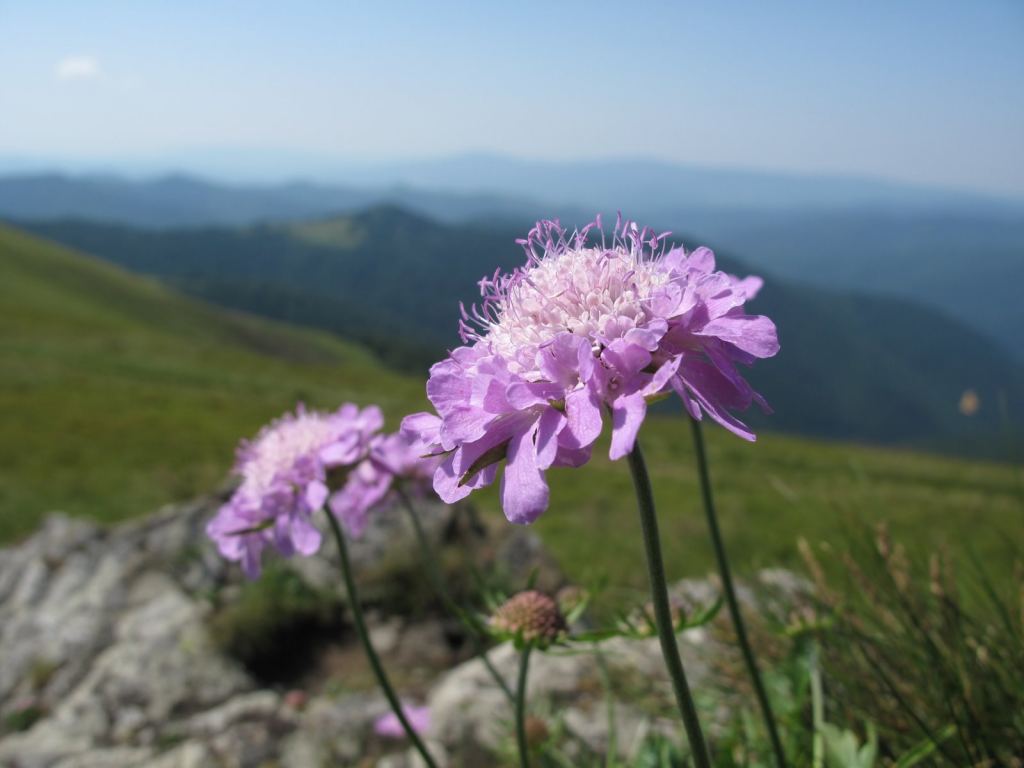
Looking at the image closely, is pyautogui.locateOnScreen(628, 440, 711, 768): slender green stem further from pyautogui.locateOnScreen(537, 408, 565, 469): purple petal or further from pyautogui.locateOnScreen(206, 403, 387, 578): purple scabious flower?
pyautogui.locateOnScreen(206, 403, 387, 578): purple scabious flower

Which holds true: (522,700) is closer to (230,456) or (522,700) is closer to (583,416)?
(583,416)

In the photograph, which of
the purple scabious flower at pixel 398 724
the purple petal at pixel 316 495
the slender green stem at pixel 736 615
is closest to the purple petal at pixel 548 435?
the slender green stem at pixel 736 615

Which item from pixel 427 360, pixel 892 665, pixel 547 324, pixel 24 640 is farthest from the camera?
pixel 427 360

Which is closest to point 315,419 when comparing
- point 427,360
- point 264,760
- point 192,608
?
point 264,760

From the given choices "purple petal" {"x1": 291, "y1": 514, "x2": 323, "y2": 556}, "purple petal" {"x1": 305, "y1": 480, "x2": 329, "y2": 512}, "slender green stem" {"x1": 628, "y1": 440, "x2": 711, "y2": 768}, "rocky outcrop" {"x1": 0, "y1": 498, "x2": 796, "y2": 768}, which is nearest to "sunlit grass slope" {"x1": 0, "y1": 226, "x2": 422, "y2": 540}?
"rocky outcrop" {"x1": 0, "y1": 498, "x2": 796, "y2": 768}

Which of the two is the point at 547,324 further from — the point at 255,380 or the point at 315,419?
the point at 255,380

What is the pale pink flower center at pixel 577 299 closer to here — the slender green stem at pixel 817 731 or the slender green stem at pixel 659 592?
the slender green stem at pixel 659 592

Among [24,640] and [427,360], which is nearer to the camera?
[24,640]
